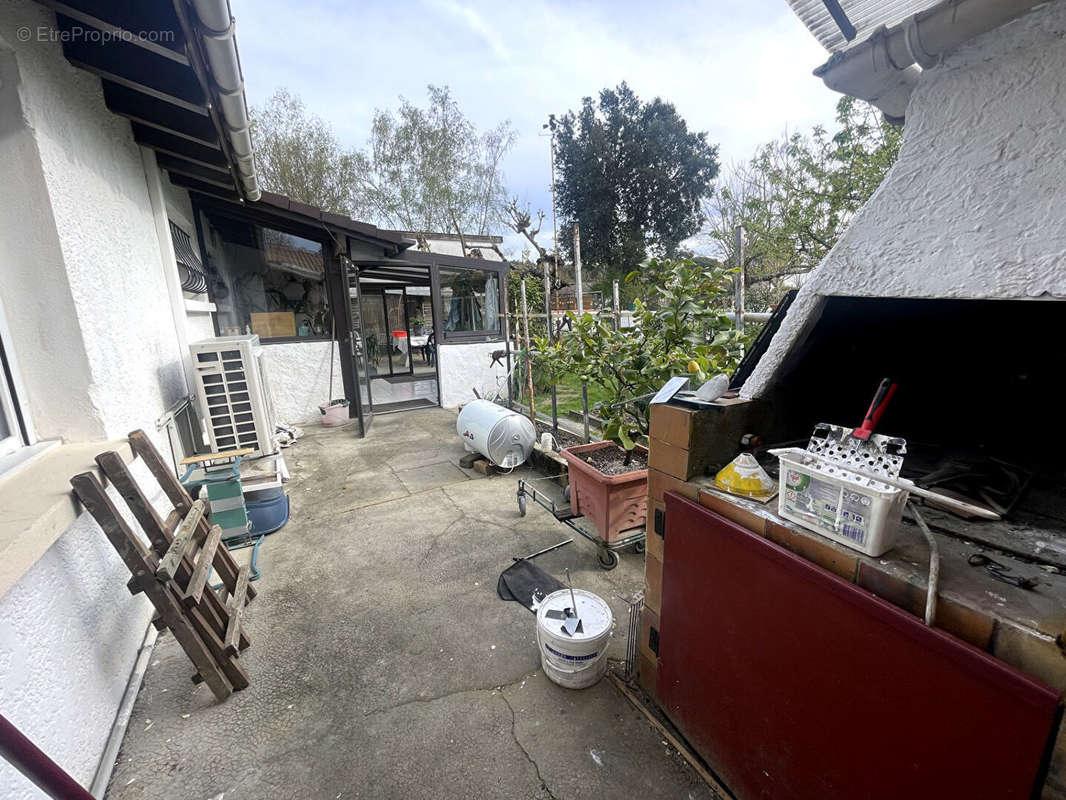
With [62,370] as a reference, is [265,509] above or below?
below

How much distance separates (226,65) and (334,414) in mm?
5238

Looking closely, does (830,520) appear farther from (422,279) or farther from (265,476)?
(422,279)

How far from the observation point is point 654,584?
6.18 feet

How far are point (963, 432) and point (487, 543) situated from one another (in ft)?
9.53

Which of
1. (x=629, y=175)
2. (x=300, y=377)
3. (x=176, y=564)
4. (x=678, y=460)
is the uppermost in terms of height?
(x=629, y=175)

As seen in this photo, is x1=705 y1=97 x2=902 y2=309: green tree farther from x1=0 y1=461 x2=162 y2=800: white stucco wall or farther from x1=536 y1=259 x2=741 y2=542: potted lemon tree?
x1=0 y1=461 x2=162 y2=800: white stucco wall

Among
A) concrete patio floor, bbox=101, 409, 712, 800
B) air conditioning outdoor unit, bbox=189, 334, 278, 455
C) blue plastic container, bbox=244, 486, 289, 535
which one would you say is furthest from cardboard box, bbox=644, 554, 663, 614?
air conditioning outdoor unit, bbox=189, 334, 278, 455

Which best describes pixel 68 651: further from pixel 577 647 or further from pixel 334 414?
pixel 334 414

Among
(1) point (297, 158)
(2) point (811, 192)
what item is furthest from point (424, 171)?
(2) point (811, 192)

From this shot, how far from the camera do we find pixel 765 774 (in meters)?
1.40

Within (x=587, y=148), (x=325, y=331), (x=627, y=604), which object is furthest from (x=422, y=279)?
(x=587, y=148)

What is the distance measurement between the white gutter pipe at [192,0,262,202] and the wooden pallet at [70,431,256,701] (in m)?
1.91

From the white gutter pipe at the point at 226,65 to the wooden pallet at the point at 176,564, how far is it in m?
1.91

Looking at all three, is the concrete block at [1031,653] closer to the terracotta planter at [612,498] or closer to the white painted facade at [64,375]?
the terracotta planter at [612,498]
